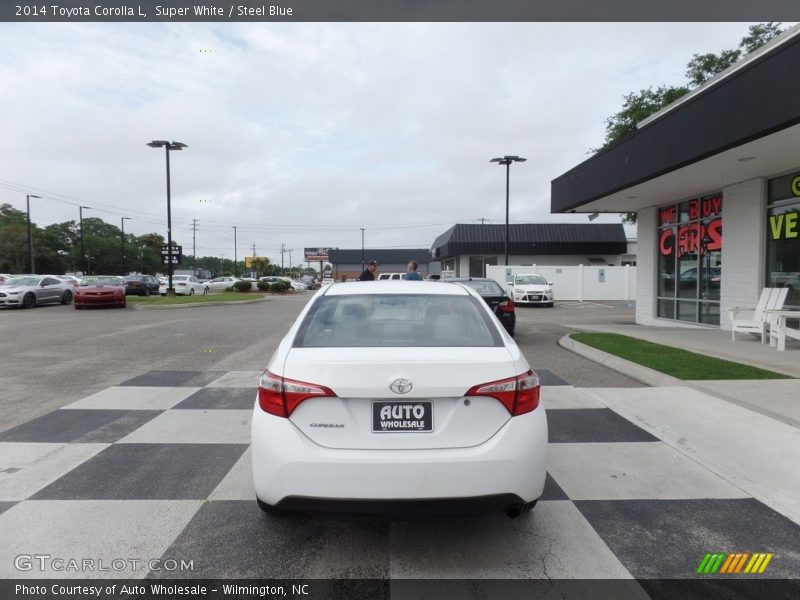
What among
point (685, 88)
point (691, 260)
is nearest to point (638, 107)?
point (685, 88)

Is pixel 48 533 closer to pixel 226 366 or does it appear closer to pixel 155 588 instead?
pixel 155 588

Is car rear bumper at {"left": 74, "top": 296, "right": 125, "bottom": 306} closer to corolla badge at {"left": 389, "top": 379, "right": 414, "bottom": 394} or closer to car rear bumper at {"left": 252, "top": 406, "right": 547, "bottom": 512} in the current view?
car rear bumper at {"left": 252, "top": 406, "right": 547, "bottom": 512}

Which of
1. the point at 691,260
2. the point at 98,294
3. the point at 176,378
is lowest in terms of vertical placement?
the point at 176,378

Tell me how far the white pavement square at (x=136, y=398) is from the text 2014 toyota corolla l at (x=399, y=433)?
404 centimetres

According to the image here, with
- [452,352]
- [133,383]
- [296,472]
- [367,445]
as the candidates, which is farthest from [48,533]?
[133,383]

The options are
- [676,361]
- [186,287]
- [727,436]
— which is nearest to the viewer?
[727,436]

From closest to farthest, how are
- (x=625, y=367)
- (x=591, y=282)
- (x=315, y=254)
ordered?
(x=625, y=367)
(x=591, y=282)
(x=315, y=254)

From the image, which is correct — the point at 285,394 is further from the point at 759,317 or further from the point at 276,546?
the point at 759,317

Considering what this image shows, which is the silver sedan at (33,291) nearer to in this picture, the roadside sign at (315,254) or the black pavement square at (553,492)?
the black pavement square at (553,492)

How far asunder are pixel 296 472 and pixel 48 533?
5.84 ft

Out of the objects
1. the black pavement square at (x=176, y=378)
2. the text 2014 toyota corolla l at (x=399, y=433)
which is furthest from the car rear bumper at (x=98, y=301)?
the text 2014 toyota corolla l at (x=399, y=433)

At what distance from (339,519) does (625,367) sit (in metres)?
6.80

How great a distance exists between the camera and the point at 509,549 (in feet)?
10.6

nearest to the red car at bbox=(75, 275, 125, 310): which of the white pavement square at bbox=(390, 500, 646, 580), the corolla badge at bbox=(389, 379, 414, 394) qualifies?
the white pavement square at bbox=(390, 500, 646, 580)
